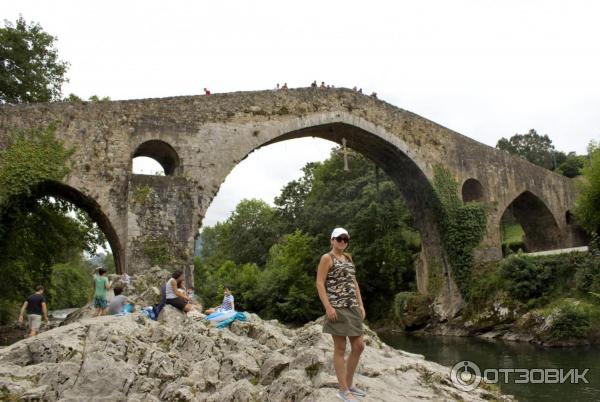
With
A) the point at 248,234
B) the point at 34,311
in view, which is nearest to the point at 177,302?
the point at 34,311

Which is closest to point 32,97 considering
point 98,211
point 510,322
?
point 98,211

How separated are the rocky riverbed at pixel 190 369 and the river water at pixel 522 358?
2.02 meters

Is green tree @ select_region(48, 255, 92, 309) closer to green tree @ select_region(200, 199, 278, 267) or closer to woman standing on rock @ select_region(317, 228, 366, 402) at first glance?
green tree @ select_region(200, 199, 278, 267)

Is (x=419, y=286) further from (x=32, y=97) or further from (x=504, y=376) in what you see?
(x=32, y=97)

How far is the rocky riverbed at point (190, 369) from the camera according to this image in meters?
5.64

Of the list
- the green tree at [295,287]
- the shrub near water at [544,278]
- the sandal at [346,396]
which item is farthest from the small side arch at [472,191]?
the sandal at [346,396]

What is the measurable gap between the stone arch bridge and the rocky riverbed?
18.7ft

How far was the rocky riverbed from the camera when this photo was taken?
222 inches

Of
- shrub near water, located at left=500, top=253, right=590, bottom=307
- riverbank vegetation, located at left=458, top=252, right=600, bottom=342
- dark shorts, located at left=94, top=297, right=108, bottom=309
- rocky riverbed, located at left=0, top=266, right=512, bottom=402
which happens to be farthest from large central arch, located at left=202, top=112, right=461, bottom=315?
rocky riverbed, located at left=0, top=266, right=512, bottom=402

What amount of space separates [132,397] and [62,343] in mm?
2037

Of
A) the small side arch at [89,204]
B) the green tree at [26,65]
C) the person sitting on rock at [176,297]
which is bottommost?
the person sitting on rock at [176,297]

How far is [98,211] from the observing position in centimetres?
1376

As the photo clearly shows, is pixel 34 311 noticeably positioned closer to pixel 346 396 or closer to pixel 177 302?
Result: pixel 177 302

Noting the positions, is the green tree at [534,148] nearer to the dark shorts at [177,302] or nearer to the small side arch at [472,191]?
the small side arch at [472,191]
